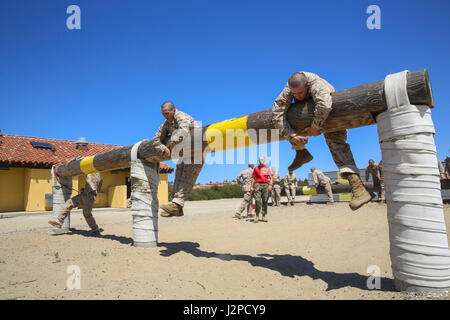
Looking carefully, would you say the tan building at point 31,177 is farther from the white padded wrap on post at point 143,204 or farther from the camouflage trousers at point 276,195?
the white padded wrap on post at point 143,204

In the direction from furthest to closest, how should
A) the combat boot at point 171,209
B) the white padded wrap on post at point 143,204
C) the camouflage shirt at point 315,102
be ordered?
1. the white padded wrap on post at point 143,204
2. the combat boot at point 171,209
3. the camouflage shirt at point 315,102

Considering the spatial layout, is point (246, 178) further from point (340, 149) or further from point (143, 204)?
point (340, 149)

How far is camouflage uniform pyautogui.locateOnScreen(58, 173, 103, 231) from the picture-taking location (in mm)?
7113

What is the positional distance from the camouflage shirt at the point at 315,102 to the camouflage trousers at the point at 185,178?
1762 mm

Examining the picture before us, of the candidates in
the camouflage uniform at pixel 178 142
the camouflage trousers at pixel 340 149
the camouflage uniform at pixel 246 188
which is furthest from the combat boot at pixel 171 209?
the camouflage uniform at pixel 246 188

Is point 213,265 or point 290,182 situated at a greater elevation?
point 290,182

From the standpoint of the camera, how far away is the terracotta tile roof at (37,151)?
1672 centimetres

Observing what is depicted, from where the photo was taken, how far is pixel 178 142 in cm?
454

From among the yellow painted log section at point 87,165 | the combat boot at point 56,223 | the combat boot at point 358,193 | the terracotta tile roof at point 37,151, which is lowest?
the combat boot at point 56,223

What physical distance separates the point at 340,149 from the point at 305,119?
548 mm

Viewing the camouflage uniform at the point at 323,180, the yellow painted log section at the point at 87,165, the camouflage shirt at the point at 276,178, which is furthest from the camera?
the camouflage shirt at the point at 276,178

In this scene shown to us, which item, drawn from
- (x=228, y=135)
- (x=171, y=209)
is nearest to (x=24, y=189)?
(x=171, y=209)

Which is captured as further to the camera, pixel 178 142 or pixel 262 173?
pixel 262 173

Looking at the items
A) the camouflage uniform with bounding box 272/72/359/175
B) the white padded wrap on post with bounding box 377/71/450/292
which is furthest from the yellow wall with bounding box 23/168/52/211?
the white padded wrap on post with bounding box 377/71/450/292
